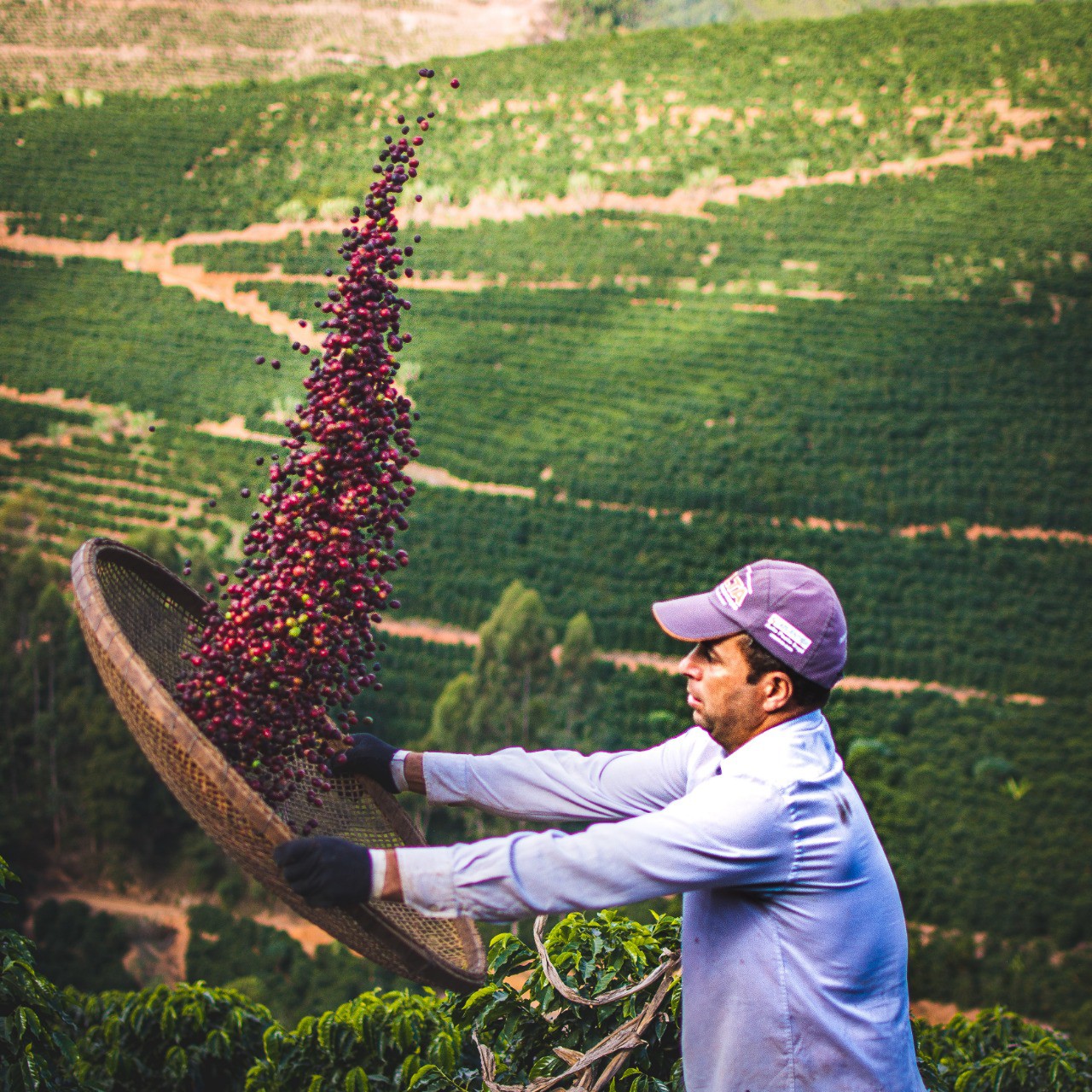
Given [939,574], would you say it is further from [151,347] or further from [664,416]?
[151,347]

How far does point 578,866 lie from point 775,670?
0.38m

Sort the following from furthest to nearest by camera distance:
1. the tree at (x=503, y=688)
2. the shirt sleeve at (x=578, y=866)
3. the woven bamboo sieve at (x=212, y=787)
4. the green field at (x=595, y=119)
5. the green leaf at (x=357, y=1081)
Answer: the green field at (x=595, y=119), the tree at (x=503, y=688), the green leaf at (x=357, y=1081), the woven bamboo sieve at (x=212, y=787), the shirt sleeve at (x=578, y=866)

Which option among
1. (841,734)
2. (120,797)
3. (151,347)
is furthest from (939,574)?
(151,347)

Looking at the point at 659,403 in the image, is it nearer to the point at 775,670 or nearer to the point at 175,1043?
the point at 175,1043

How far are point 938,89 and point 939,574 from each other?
2037 cm

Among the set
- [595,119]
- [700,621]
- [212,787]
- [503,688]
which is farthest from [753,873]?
[595,119]

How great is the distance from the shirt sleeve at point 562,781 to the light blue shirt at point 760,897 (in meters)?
0.24

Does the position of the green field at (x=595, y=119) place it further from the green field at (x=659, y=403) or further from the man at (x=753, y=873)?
the man at (x=753, y=873)

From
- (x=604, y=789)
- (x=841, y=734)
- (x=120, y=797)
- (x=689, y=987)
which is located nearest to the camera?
(x=689, y=987)

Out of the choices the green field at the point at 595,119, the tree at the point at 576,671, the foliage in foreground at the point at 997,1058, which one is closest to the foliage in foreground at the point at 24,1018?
the foliage in foreground at the point at 997,1058

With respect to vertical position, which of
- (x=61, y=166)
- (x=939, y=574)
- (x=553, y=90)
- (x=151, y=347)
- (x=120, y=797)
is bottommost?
(x=120, y=797)

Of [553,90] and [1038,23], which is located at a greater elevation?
[1038,23]

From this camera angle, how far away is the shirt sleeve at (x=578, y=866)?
4.23 ft

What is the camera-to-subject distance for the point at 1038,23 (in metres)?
34.7
